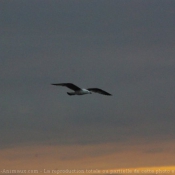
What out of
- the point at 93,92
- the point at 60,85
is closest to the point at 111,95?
the point at 93,92

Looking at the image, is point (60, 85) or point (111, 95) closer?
point (60, 85)

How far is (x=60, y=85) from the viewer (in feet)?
537

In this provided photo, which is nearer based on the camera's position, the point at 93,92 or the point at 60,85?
the point at 60,85

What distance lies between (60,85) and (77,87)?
620 cm

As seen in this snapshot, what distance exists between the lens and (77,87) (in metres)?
169

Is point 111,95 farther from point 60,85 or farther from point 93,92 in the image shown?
point 60,85

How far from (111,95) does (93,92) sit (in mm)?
4293

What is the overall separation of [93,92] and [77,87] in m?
7.90

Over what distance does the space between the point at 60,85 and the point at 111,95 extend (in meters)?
15.4

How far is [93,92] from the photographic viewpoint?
176 m

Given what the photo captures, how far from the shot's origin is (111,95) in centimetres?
17438

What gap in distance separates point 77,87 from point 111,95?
9427 mm
